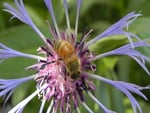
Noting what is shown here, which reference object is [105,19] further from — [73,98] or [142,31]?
[73,98]

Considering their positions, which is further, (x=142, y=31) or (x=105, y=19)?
(x=105, y=19)

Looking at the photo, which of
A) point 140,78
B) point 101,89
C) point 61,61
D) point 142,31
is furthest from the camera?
point 140,78

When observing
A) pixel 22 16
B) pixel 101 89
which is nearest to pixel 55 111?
pixel 22 16

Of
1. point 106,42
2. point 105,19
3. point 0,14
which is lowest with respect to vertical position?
point 106,42

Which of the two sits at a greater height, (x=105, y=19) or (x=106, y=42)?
(x=105, y=19)

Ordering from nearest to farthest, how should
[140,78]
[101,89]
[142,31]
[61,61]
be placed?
[61,61], [142,31], [101,89], [140,78]

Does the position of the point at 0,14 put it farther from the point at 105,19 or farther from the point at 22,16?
the point at 22,16
